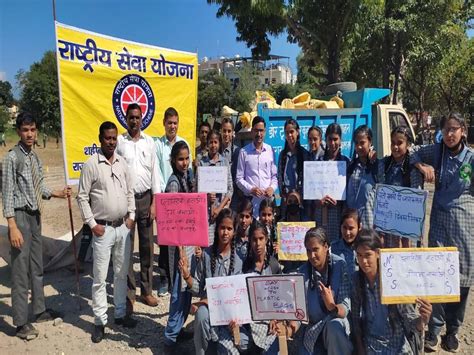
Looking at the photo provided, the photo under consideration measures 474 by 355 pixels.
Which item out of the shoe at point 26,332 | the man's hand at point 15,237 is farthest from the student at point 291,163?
the shoe at point 26,332

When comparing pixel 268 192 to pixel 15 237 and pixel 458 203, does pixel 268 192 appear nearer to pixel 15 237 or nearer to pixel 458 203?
pixel 458 203

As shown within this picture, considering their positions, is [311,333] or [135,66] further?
[135,66]

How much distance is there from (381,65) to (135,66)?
13.7 meters

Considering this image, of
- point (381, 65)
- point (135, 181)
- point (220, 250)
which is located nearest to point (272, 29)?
point (381, 65)

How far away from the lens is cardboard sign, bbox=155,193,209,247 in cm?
324

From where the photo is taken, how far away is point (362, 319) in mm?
2756

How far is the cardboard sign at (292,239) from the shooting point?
3.54 meters

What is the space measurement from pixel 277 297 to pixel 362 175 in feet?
5.02

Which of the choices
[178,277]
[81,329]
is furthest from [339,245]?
[81,329]

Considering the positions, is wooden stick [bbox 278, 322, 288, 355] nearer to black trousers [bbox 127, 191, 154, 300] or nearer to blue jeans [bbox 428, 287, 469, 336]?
blue jeans [bbox 428, 287, 469, 336]

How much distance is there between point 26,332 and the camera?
3.67 meters

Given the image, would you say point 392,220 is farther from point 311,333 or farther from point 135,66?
point 135,66

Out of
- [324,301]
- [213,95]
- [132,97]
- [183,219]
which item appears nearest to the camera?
[324,301]

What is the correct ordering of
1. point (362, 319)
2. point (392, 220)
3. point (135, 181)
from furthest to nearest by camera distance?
point (135, 181) < point (392, 220) < point (362, 319)
